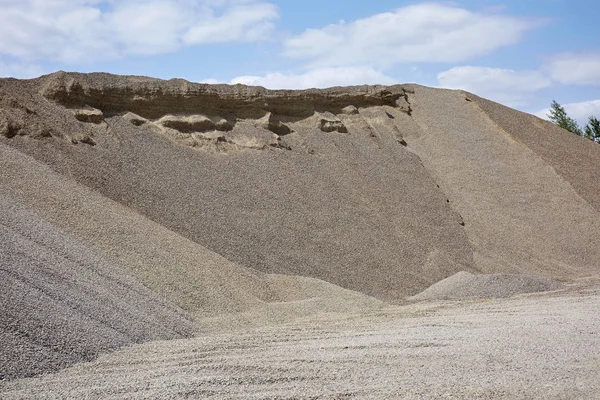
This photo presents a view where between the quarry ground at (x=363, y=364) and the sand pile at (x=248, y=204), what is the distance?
0.81 metres

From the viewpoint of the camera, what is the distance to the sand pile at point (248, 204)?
1180 cm

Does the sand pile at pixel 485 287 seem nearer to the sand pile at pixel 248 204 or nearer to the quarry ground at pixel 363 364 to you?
the sand pile at pixel 248 204

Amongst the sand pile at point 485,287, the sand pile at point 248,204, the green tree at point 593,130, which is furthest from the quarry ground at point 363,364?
the green tree at point 593,130

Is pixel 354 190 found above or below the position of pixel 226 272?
above

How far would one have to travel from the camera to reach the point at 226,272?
1556 centimetres

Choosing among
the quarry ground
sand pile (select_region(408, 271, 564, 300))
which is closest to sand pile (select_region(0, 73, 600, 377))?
sand pile (select_region(408, 271, 564, 300))

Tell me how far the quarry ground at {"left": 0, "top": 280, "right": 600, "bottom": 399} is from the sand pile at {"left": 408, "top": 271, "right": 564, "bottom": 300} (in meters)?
4.71

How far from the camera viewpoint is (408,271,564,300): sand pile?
1639 centimetres

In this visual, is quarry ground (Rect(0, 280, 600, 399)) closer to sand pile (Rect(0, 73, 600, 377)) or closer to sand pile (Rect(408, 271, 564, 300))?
sand pile (Rect(0, 73, 600, 377))

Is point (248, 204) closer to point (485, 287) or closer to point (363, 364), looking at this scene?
point (485, 287)

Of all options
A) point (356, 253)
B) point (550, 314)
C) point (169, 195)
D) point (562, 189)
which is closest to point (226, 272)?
point (169, 195)

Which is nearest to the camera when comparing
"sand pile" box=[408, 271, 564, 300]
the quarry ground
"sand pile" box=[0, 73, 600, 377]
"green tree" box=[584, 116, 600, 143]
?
the quarry ground

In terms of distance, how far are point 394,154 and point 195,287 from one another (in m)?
12.2

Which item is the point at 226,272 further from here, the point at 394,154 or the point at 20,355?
the point at 394,154
